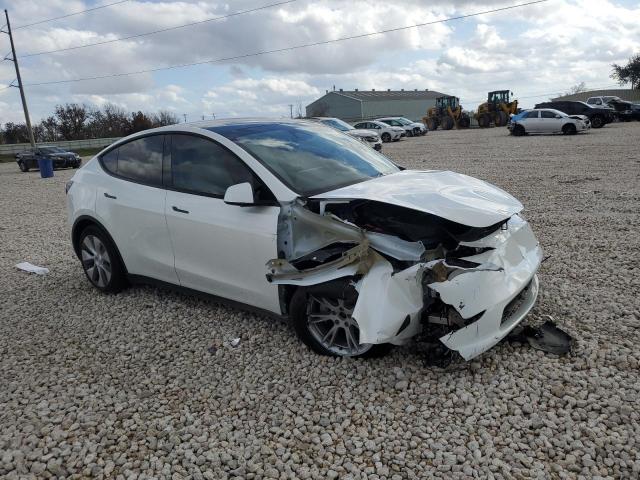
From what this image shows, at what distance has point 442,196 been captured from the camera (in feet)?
10.7

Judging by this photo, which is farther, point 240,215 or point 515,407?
point 240,215

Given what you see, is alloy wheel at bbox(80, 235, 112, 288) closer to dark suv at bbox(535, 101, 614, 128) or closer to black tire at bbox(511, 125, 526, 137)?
black tire at bbox(511, 125, 526, 137)

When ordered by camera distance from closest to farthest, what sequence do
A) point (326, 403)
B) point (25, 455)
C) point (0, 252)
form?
point (25, 455) < point (326, 403) < point (0, 252)

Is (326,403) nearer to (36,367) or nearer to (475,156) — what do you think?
(36,367)

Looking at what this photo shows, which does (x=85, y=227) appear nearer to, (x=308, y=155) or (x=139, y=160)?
(x=139, y=160)

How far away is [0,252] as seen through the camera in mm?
7406

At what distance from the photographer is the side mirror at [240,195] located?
3436mm

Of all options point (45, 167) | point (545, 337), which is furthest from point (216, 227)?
point (45, 167)

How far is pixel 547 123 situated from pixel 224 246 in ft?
83.8

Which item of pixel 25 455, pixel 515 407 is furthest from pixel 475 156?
pixel 25 455

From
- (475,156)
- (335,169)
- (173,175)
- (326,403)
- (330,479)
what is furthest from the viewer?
(475,156)

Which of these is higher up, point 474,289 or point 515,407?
point 474,289

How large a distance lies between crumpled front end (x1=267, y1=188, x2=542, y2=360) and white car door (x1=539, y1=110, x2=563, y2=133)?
971 inches

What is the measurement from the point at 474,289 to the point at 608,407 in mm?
950
